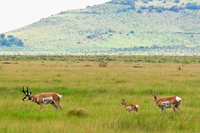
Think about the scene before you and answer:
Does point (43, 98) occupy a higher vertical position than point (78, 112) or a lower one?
higher

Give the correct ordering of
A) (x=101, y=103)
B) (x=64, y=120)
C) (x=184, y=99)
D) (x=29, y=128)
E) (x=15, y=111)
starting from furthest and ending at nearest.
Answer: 1. (x=184, y=99)
2. (x=101, y=103)
3. (x=15, y=111)
4. (x=64, y=120)
5. (x=29, y=128)

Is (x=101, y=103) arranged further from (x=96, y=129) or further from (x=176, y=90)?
(x=176, y=90)

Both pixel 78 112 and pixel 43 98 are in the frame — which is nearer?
pixel 78 112

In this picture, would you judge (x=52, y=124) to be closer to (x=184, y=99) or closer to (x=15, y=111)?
(x=15, y=111)

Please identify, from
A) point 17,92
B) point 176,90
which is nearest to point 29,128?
point 17,92

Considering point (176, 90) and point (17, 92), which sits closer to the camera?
point (17, 92)

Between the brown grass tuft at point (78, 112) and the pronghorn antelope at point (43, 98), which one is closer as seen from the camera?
the brown grass tuft at point (78, 112)

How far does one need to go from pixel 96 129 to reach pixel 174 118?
358 cm

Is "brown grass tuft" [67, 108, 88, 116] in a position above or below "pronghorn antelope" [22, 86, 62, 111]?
below

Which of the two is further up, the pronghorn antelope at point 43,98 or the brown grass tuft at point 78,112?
the pronghorn antelope at point 43,98

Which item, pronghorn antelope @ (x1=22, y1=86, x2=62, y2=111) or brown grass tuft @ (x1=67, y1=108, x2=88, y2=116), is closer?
brown grass tuft @ (x1=67, y1=108, x2=88, y2=116)

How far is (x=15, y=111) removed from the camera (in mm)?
12617

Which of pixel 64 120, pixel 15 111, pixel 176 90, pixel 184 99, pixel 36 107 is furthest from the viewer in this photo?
pixel 176 90

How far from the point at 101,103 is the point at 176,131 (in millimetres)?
5977
